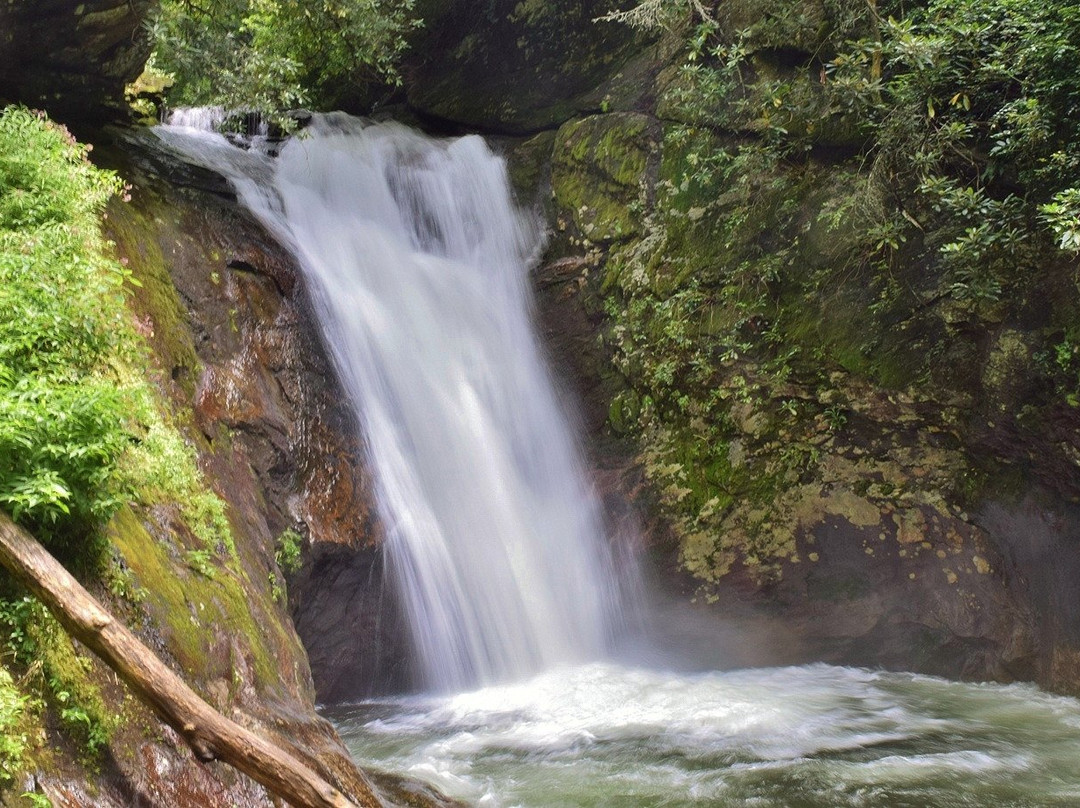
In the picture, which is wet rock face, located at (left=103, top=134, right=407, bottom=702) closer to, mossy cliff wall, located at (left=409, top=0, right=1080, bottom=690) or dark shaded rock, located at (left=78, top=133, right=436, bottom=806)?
dark shaded rock, located at (left=78, top=133, right=436, bottom=806)

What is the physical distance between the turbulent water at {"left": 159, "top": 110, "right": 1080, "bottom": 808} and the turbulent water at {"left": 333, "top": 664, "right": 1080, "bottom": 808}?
25mm

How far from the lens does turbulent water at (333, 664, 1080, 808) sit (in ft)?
18.4

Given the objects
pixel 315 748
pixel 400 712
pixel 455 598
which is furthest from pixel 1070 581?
pixel 315 748

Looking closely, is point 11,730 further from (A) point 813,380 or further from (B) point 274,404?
(A) point 813,380

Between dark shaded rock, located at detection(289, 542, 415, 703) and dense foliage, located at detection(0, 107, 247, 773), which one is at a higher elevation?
dense foliage, located at detection(0, 107, 247, 773)

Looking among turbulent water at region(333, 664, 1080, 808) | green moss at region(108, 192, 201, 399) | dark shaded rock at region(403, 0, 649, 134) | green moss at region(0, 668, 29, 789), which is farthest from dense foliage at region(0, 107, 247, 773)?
dark shaded rock at region(403, 0, 649, 134)

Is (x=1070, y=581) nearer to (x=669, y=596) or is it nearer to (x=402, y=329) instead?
(x=669, y=596)

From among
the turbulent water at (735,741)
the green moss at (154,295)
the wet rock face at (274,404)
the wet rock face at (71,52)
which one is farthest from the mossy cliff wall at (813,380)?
the wet rock face at (71,52)

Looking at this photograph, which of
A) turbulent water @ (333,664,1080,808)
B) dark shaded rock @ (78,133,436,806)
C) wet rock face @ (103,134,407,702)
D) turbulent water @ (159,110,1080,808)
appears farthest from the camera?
wet rock face @ (103,134,407,702)

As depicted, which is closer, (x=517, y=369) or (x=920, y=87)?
(x=920, y=87)

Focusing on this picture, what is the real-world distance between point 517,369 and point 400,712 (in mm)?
4365

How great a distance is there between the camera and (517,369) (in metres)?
10.2

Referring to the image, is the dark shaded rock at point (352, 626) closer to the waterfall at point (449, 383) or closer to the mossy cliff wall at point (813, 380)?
the waterfall at point (449, 383)

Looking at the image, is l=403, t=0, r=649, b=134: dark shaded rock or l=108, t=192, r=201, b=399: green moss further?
l=403, t=0, r=649, b=134: dark shaded rock
